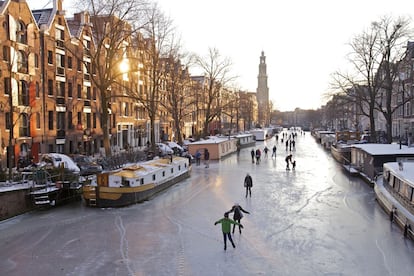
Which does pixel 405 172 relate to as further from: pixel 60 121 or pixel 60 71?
pixel 60 71

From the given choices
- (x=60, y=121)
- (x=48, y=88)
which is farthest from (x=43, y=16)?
(x=60, y=121)

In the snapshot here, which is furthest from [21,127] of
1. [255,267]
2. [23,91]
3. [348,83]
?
[348,83]

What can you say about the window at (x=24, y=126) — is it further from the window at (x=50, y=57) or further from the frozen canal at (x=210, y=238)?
the frozen canal at (x=210, y=238)

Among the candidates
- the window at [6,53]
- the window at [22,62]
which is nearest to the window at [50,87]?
the window at [22,62]

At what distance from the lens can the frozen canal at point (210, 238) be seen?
13.2 m

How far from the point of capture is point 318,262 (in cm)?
1353

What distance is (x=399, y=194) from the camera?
63.8 ft

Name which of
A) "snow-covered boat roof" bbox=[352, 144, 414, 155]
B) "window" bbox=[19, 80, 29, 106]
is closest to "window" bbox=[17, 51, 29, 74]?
"window" bbox=[19, 80, 29, 106]

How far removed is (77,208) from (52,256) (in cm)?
801

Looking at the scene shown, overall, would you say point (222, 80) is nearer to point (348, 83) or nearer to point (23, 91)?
point (348, 83)

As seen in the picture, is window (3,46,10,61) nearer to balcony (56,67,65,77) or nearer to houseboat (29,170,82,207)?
balcony (56,67,65,77)

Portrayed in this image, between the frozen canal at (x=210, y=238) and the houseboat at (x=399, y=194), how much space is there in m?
0.46

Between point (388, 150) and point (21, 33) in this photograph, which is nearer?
point (388, 150)

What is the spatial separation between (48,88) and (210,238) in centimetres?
2766
